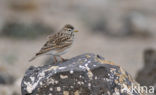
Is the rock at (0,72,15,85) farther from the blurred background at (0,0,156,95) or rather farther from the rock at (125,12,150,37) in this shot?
the rock at (125,12,150,37)

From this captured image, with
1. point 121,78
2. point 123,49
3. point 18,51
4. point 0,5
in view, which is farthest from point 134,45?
point 121,78

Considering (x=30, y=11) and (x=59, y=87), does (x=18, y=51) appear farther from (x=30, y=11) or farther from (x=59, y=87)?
(x=59, y=87)

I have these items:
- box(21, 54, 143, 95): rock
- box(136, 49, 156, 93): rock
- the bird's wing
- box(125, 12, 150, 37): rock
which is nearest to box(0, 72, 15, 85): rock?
box(136, 49, 156, 93): rock

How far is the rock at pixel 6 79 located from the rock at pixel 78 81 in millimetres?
5029

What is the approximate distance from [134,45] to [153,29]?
Answer: 251 cm

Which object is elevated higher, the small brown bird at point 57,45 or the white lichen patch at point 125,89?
the small brown bird at point 57,45

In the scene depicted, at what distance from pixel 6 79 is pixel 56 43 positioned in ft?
14.1

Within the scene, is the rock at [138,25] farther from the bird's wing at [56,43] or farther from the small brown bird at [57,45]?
the bird's wing at [56,43]

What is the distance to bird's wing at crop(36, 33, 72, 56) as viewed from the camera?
10.3 metres

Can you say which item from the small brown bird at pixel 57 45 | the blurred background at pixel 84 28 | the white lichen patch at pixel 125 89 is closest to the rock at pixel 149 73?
the small brown bird at pixel 57 45

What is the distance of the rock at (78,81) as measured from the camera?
889 cm

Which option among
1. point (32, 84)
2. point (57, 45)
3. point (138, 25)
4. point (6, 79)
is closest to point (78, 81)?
point (32, 84)

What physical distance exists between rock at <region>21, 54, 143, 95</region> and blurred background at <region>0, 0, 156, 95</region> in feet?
20.9

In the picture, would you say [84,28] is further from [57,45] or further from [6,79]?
[57,45]
